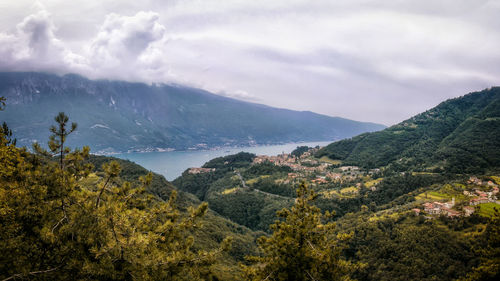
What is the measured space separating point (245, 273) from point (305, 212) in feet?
6.52

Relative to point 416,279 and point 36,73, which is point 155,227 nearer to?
point 416,279

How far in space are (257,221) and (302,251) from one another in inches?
1376

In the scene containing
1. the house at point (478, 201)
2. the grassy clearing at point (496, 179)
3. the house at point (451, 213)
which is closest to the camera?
the house at point (451, 213)

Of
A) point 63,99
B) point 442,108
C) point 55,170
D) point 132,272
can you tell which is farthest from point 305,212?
point 63,99

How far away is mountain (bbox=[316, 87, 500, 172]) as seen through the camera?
4032cm

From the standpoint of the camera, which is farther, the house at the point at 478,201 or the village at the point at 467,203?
the house at the point at 478,201

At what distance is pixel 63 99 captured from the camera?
147625 mm

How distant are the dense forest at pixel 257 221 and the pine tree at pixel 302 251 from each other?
0.03m

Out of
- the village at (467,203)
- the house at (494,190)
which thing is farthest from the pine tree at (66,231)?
the house at (494,190)

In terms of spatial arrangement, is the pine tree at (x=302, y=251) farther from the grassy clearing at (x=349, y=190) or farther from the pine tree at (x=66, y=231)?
the grassy clearing at (x=349, y=190)

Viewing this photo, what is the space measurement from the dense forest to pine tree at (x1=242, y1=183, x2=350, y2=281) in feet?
0.09

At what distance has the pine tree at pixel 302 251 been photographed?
542 cm

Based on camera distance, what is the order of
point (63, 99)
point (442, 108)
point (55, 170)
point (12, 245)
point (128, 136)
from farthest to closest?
point (63, 99)
point (128, 136)
point (442, 108)
point (55, 170)
point (12, 245)

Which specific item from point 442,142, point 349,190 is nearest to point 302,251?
Result: point 349,190
